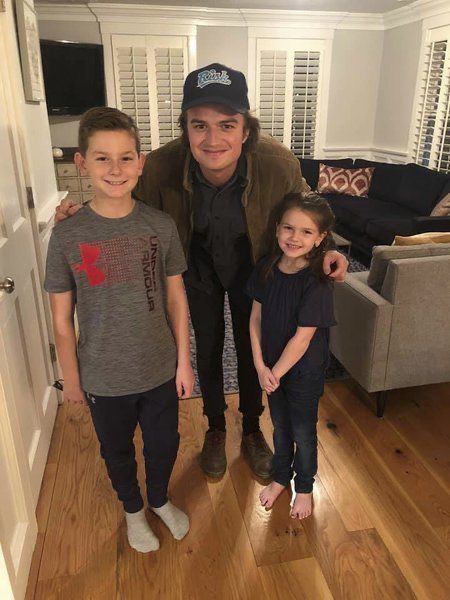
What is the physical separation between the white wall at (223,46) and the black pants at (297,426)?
5402mm

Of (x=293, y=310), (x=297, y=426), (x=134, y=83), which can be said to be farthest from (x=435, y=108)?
(x=297, y=426)

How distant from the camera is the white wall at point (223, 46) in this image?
19.2 feet

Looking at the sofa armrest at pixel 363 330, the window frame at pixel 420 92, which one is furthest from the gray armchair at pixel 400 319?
the window frame at pixel 420 92

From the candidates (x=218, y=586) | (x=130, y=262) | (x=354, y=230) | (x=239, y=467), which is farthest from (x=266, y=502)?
(x=354, y=230)

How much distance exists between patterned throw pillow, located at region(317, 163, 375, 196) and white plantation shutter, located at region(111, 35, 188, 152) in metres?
2.03

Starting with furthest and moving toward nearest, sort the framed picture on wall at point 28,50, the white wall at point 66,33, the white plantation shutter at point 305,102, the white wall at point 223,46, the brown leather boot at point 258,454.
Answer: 1. the white plantation shutter at point 305,102
2. the white wall at point 223,46
3. the white wall at point 66,33
4. the framed picture on wall at point 28,50
5. the brown leather boot at point 258,454

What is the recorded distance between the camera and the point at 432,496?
180 cm

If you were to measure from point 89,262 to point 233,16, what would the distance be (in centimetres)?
569

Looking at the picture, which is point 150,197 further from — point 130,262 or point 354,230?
point 354,230

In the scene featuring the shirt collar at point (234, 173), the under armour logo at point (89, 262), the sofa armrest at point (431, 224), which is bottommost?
the sofa armrest at point (431, 224)

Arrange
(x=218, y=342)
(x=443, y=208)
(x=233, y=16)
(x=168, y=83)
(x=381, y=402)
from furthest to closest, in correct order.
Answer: (x=168, y=83), (x=233, y=16), (x=443, y=208), (x=381, y=402), (x=218, y=342)

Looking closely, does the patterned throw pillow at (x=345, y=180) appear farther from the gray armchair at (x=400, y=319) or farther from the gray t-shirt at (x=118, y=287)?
the gray t-shirt at (x=118, y=287)

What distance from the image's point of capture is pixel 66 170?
5.36 meters

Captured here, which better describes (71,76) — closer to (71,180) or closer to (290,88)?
(71,180)
